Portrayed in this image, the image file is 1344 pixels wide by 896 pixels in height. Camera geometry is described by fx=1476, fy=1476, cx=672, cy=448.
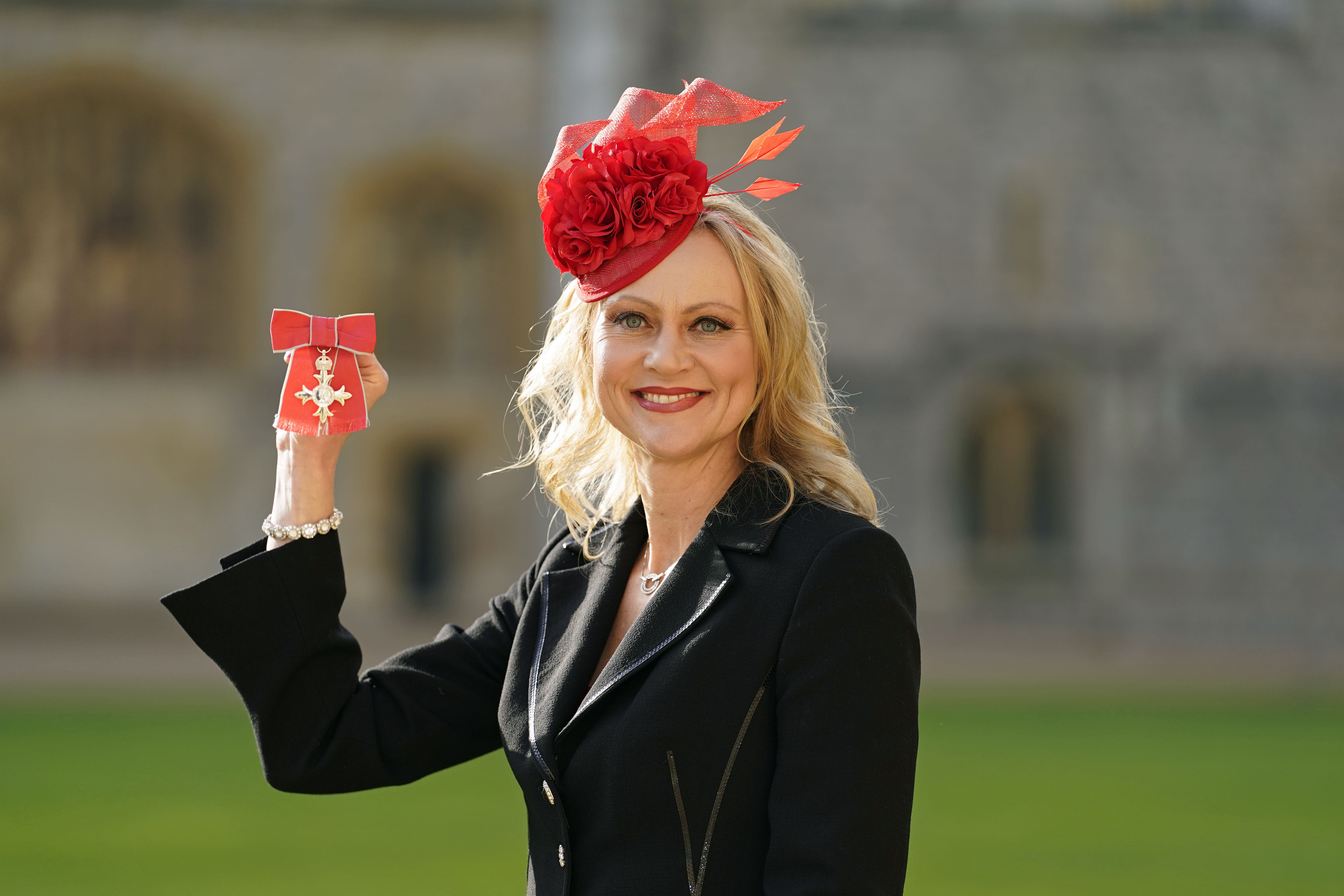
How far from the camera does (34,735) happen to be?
Result: 953 centimetres

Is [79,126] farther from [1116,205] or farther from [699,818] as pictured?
[699,818]

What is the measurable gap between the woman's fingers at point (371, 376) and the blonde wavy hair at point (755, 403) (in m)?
0.21

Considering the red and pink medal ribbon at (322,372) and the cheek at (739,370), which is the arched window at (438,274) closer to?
the red and pink medal ribbon at (322,372)

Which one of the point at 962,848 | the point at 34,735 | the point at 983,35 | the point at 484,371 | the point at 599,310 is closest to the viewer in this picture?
the point at 599,310

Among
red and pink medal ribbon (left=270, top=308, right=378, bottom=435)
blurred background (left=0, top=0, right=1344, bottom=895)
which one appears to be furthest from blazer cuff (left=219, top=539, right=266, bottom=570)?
blurred background (left=0, top=0, right=1344, bottom=895)

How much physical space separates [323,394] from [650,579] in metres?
0.53

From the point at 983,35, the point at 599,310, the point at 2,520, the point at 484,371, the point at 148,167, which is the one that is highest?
the point at 983,35

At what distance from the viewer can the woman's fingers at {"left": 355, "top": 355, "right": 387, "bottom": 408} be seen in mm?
2141

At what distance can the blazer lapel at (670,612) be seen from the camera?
1.86 m

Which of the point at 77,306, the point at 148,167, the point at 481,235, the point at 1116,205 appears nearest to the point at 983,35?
the point at 1116,205

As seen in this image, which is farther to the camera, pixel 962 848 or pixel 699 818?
pixel 962 848

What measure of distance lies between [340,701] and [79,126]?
58.0ft

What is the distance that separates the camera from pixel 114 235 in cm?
1802

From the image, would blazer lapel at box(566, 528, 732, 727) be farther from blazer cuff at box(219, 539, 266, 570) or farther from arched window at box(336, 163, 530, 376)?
arched window at box(336, 163, 530, 376)
